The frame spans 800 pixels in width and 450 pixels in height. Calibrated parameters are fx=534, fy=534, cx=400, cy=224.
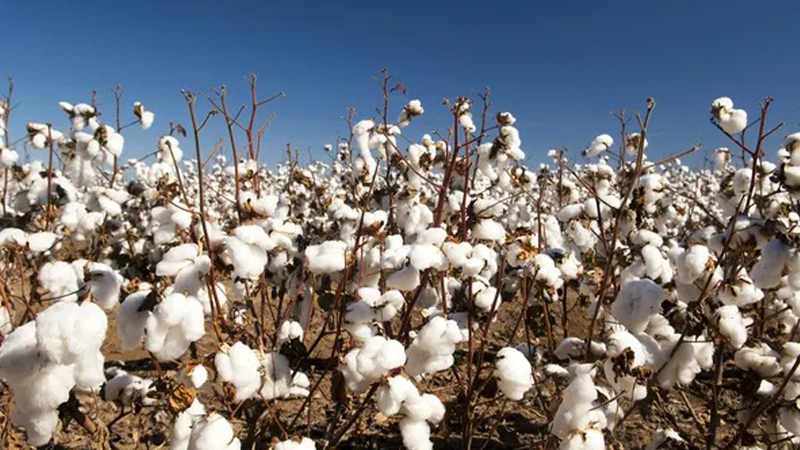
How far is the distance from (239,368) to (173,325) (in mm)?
245

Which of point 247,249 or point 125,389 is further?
point 125,389

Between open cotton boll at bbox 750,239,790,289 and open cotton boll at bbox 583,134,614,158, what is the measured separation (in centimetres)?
183

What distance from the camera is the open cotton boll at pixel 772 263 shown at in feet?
6.13

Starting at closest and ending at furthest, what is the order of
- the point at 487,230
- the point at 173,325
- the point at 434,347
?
the point at 173,325, the point at 434,347, the point at 487,230

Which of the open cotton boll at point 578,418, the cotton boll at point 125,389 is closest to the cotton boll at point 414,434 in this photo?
the open cotton boll at point 578,418

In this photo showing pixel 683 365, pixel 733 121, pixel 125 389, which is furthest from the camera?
pixel 733 121

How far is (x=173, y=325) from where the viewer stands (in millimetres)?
1579

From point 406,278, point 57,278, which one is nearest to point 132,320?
point 57,278

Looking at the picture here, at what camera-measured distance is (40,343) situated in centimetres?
131

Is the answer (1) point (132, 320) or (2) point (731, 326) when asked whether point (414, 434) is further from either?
(2) point (731, 326)

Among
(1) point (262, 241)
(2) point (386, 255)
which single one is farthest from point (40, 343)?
(2) point (386, 255)

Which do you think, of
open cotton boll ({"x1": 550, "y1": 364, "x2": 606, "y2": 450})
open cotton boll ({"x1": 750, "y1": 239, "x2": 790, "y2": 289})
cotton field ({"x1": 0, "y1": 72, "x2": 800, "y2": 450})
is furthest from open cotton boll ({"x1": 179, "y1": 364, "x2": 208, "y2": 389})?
open cotton boll ({"x1": 750, "y1": 239, "x2": 790, "y2": 289})

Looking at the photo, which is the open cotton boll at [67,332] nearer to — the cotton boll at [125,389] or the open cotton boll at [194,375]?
the open cotton boll at [194,375]

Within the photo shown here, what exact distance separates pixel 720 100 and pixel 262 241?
7.37 feet
